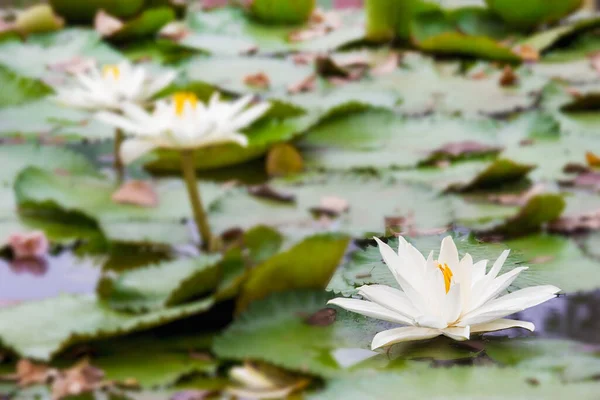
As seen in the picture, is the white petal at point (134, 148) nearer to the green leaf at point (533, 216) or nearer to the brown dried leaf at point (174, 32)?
the green leaf at point (533, 216)

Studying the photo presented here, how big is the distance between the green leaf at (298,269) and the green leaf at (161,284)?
0.15 feet

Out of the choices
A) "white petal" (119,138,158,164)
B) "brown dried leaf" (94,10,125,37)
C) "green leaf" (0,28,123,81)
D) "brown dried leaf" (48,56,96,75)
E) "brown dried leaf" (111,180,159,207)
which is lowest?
"brown dried leaf" (111,180,159,207)

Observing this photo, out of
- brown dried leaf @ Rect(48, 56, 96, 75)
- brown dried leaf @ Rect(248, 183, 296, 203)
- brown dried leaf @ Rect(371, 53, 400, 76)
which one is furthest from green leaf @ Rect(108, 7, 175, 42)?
brown dried leaf @ Rect(248, 183, 296, 203)

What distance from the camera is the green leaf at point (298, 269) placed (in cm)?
71

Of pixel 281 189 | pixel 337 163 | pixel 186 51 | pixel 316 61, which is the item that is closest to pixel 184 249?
pixel 281 189

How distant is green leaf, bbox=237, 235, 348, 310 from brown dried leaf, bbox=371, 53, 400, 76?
3.28 feet

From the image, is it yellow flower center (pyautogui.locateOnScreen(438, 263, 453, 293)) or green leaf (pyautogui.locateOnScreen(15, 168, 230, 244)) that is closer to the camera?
yellow flower center (pyautogui.locateOnScreen(438, 263, 453, 293))

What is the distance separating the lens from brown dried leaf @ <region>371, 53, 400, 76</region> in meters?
1.68

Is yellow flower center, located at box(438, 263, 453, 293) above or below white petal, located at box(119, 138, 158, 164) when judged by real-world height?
above

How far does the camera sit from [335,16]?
2.30 meters

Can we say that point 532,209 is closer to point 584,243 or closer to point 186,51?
point 584,243

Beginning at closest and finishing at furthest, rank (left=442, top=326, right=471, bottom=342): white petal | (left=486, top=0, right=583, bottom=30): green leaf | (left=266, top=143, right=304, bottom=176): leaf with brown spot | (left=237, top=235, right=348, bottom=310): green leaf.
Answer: (left=442, top=326, right=471, bottom=342): white petal → (left=237, top=235, right=348, bottom=310): green leaf → (left=266, top=143, right=304, bottom=176): leaf with brown spot → (left=486, top=0, right=583, bottom=30): green leaf

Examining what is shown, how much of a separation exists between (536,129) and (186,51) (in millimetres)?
960

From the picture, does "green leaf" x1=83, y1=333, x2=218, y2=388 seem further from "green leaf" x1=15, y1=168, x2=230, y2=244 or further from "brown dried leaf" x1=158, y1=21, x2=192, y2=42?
"brown dried leaf" x1=158, y1=21, x2=192, y2=42
